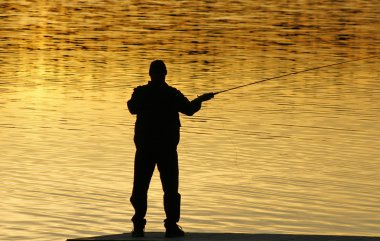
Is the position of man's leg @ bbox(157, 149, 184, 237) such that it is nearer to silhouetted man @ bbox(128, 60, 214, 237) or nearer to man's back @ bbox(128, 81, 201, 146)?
silhouetted man @ bbox(128, 60, 214, 237)

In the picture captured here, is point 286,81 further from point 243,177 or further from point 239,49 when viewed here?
point 243,177

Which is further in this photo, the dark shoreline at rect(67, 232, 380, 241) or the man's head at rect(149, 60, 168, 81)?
the man's head at rect(149, 60, 168, 81)

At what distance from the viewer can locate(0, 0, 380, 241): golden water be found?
17.0m

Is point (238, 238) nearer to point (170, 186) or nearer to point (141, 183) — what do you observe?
point (170, 186)

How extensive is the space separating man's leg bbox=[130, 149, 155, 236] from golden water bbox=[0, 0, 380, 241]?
1754 millimetres

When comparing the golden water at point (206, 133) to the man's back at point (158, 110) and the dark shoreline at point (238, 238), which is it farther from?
the man's back at point (158, 110)

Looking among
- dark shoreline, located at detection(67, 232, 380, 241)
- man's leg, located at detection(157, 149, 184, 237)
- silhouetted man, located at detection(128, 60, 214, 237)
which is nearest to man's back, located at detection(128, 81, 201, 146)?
silhouetted man, located at detection(128, 60, 214, 237)

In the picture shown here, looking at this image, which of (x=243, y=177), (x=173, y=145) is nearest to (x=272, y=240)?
(x=173, y=145)

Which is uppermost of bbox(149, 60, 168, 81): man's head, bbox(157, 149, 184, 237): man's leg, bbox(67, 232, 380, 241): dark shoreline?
bbox(149, 60, 168, 81): man's head

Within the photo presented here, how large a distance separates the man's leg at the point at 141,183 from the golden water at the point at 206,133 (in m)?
1.75

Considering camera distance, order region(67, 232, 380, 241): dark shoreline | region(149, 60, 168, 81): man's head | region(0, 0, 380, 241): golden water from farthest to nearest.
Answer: region(0, 0, 380, 241): golden water < region(149, 60, 168, 81): man's head < region(67, 232, 380, 241): dark shoreline

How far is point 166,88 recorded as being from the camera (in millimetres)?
13734

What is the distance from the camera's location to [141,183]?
45.3 ft

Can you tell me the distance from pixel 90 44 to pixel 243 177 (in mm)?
26898
